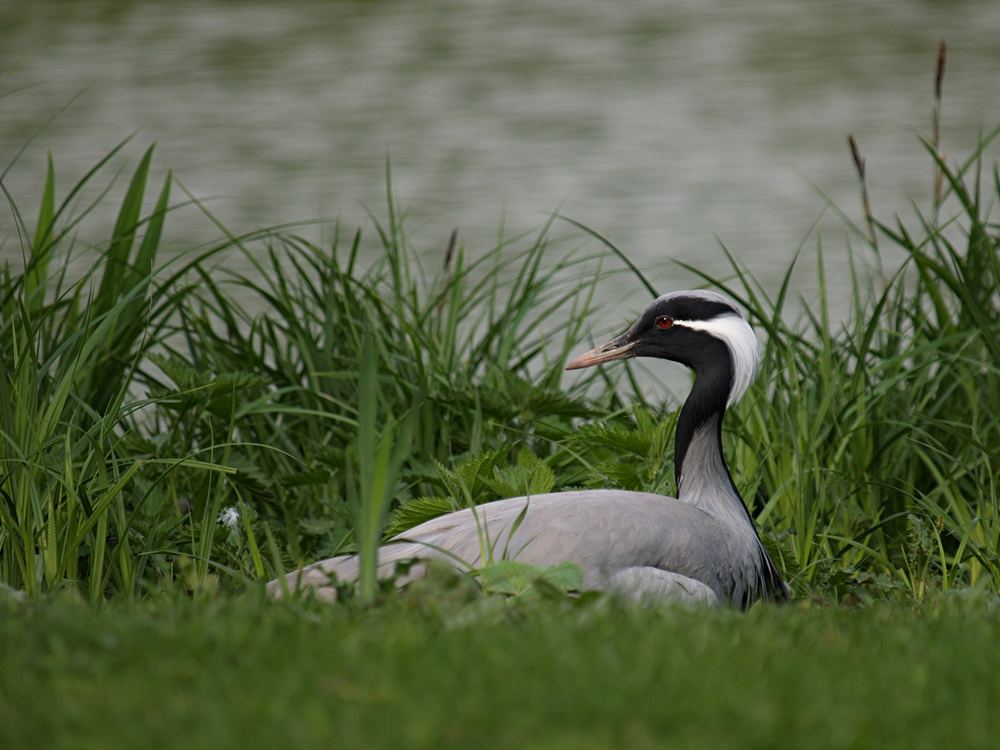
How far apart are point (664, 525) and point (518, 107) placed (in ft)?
24.6

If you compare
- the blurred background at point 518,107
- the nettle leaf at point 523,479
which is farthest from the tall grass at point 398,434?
the blurred background at point 518,107

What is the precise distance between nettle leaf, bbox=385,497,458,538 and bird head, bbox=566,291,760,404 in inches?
25.8

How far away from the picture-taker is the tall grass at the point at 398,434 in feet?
13.3

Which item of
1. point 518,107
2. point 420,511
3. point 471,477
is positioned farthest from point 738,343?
point 518,107

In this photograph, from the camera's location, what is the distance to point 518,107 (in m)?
11.0

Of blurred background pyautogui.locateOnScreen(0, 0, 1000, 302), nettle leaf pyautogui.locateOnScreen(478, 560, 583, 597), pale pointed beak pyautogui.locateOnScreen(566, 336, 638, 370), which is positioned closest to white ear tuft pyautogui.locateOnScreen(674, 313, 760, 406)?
pale pointed beak pyautogui.locateOnScreen(566, 336, 638, 370)

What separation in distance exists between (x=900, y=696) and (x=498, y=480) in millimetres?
2175

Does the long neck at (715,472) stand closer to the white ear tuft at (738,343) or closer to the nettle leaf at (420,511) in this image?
the white ear tuft at (738,343)

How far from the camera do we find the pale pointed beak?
4668mm

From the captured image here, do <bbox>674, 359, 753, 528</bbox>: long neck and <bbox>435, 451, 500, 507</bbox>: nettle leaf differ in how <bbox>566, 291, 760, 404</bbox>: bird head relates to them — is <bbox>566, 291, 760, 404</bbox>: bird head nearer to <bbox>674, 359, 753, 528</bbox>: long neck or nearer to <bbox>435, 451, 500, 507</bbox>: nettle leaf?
<bbox>674, 359, 753, 528</bbox>: long neck

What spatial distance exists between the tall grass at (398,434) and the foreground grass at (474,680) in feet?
3.63

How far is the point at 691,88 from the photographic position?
1100 centimetres

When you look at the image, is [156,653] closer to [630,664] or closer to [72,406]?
[630,664]

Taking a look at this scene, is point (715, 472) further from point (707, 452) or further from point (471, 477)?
point (471, 477)
